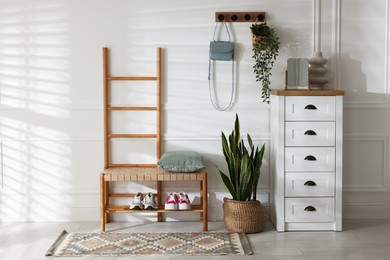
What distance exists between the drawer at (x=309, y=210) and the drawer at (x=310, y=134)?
16.8 inches

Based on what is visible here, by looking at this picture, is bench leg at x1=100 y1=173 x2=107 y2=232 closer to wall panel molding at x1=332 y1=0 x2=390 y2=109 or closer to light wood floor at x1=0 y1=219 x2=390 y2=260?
light wood floor at x1=0 y1=219 x2=390 y2=260

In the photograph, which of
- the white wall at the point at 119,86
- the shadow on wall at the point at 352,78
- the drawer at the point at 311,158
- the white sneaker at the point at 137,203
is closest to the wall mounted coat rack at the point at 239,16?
the white wall at the point at 119,86

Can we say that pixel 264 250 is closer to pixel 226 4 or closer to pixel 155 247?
pixel 155 247

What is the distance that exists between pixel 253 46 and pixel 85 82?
1.36m

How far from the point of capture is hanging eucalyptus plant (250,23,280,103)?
4.99 meters

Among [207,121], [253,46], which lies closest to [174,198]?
[207,121]

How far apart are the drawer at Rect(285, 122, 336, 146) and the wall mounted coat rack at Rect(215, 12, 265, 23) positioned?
910 millimetres

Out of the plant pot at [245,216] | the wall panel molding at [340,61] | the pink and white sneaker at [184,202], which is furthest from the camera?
the wall panel molding at [340,61]

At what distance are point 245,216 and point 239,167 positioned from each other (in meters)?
0.36

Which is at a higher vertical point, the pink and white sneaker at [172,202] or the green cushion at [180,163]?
the green cushion at [180,163]

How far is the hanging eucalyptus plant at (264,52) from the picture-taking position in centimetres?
499

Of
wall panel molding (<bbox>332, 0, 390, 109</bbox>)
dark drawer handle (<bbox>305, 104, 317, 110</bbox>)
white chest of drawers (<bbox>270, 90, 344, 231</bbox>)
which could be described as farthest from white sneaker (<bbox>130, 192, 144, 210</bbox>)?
wall panel molding (<bbox>332, 0, 390, 109</bbox>)

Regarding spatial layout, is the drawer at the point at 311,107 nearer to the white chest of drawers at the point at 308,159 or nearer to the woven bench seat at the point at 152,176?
the white chest of drawers at the point at 308,159

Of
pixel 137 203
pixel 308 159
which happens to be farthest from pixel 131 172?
pixel 308 159
